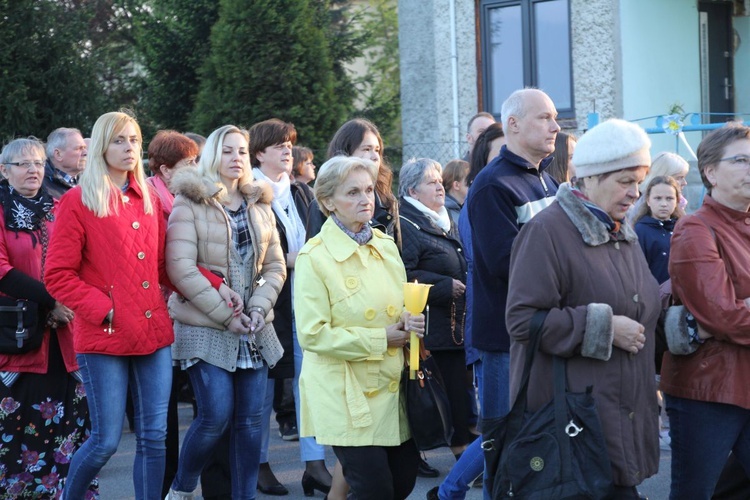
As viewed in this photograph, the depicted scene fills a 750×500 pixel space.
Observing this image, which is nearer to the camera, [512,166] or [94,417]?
[512,166]

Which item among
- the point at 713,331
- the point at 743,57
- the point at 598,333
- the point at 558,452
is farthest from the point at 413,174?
the point at 743,57

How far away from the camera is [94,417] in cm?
534

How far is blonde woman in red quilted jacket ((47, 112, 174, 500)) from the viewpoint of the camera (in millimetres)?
5293

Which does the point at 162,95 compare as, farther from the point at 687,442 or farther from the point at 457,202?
the point at 687,442

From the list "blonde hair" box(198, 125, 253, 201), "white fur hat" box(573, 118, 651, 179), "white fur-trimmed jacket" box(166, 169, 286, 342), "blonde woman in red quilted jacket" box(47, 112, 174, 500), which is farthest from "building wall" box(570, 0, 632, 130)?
"white fur hat" box(573, 118, 651, 179)

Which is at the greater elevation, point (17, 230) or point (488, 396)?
point (17, 230)

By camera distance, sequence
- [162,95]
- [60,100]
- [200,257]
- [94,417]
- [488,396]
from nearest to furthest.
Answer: [488,396] → [94,417] → [200,257] → [60,100] → [162,95]

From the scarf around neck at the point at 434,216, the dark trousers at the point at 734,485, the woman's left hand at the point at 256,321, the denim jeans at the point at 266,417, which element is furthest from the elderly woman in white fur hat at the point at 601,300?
the denim jeans at the point at 266,417

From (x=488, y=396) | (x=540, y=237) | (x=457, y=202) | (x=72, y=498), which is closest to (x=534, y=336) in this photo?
(x=540, y=237)

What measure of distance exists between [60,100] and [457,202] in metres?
10.1

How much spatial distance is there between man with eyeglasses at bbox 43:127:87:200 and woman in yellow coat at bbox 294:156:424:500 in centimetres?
257

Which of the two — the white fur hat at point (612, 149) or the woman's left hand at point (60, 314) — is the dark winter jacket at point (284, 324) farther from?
the white fur hat at point (612, 149)

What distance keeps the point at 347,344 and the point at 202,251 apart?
4.49 feet

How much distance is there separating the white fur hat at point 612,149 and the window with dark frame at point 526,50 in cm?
1009
